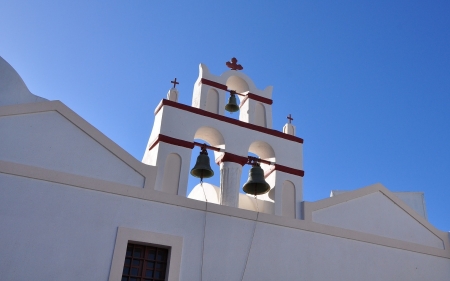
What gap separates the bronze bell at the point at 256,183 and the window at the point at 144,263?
1.61m

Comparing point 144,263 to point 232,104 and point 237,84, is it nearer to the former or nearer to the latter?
point 232,104

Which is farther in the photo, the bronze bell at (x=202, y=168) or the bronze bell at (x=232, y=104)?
the bronze bell at (x=232, y=104)

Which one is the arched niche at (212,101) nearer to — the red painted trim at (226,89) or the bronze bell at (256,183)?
the red painted trim at (226,89)

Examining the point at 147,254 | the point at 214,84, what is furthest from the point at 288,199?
the point at 147,254

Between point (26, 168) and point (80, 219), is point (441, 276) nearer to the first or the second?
point (80, 219)

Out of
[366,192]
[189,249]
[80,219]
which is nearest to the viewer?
[80,219]

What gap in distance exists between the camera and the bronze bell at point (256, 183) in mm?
6918

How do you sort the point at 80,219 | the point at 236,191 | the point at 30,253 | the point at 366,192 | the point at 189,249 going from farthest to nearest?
the point at 366,192 < the point at 236,191 < the point at 189,249 < the point at 80,219 < the point at 30,253

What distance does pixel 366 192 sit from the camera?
→ 25.4 feet

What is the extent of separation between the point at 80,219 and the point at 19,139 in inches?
47.8

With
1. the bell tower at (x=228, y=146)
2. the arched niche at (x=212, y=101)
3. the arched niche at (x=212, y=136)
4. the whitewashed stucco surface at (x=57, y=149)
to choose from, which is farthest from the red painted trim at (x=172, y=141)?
the arched niche at (x=212, y=101)

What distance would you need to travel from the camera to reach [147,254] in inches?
234

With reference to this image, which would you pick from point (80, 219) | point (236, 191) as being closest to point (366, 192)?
point (236, 191)

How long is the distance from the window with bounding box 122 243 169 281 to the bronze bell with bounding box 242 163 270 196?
1611 mm
